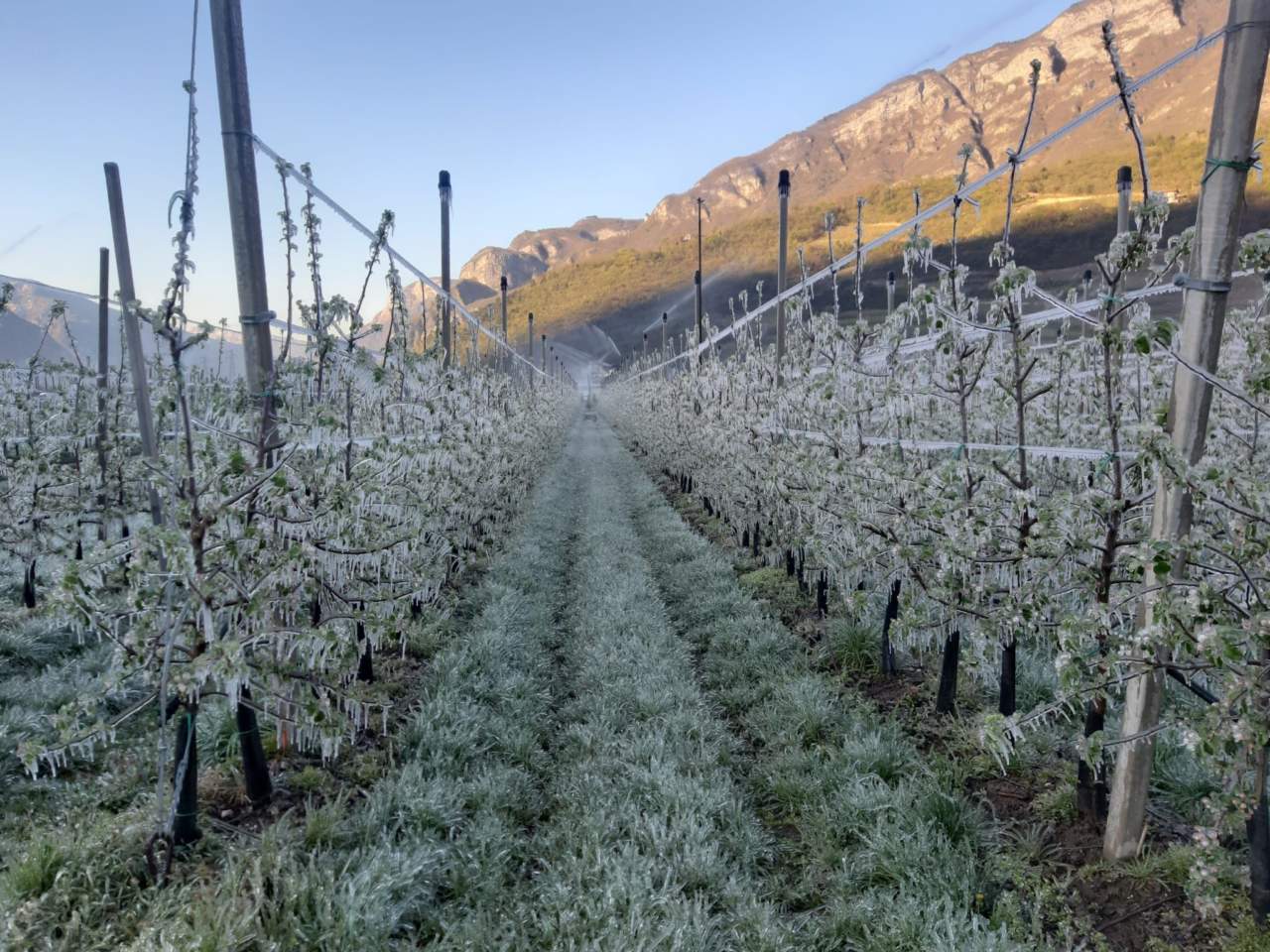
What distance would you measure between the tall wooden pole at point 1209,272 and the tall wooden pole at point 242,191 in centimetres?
415

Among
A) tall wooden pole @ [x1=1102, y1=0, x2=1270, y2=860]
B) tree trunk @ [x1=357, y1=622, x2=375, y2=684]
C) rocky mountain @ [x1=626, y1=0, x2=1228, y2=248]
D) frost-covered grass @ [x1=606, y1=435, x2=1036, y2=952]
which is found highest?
rocky mountain @ [x1=626, y1=0, x2=1228, y2=248]

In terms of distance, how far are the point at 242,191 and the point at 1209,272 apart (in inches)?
178

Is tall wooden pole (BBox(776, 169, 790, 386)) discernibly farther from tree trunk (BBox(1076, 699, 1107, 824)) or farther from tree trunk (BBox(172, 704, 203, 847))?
tree trunk (BBox(172, 704, 203, 847))

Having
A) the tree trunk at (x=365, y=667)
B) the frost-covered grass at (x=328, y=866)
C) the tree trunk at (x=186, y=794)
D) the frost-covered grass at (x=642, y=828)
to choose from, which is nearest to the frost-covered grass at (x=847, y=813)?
the frost-covered grass at (x=642, y=828)

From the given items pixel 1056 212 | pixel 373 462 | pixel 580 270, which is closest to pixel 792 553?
pixel 373 462

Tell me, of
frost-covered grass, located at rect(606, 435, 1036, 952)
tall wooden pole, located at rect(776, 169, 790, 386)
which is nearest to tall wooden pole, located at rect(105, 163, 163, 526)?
frost-covered grass, located at rect(606, 435, 1036, 952)

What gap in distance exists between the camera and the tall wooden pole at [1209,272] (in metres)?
2.37

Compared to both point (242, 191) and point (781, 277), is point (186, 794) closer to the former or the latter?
point (242, 191)

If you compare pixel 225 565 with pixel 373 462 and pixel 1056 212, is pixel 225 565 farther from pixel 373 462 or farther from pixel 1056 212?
pixel 1056 212

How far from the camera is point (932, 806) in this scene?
11.4 ft

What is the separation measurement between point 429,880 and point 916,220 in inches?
189

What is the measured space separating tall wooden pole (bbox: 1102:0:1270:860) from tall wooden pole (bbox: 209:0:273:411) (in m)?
4.15

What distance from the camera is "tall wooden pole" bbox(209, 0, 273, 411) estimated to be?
Answer: 359 cm

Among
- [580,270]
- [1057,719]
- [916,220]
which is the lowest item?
[1057,719]
